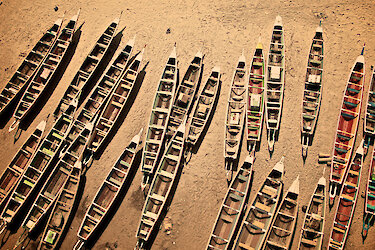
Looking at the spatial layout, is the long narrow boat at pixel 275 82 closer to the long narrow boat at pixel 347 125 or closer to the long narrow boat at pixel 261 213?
A: the long narrow boat at pixel 261 213

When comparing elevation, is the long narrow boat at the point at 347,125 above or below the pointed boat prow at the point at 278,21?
below

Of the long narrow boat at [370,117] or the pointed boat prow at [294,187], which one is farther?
the long narrow boat at [370,117]

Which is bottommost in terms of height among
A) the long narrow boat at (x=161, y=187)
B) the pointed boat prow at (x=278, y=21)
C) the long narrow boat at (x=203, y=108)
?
the long narrow boat at (x=161, y=187)

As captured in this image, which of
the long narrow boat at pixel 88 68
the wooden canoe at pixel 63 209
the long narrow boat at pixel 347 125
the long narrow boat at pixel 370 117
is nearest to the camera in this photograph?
the wooden canoe at pixel 63 209

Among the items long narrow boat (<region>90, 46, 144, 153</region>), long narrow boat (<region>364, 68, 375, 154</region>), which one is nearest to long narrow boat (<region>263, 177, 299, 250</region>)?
long narrow boat (<region>364, 68, 375, 154</region>)

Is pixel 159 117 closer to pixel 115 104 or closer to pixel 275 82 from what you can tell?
pixel 115 104

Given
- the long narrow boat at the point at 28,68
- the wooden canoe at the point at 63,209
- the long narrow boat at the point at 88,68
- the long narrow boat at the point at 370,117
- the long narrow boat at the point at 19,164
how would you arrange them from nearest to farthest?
1. the wooden canoe at the point at 63,209
2. the long narrow boat at the point at 370,117
3. the long narrow boat at the point at 19,164
4. the long narrow boat at the point at 88,68
5. the long narrow boat at the point at 28,68

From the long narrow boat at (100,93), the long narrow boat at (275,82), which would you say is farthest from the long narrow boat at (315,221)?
the long narrow boat at (100,93)

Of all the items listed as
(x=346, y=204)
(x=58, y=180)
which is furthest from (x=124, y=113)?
(x=346, y=204)
